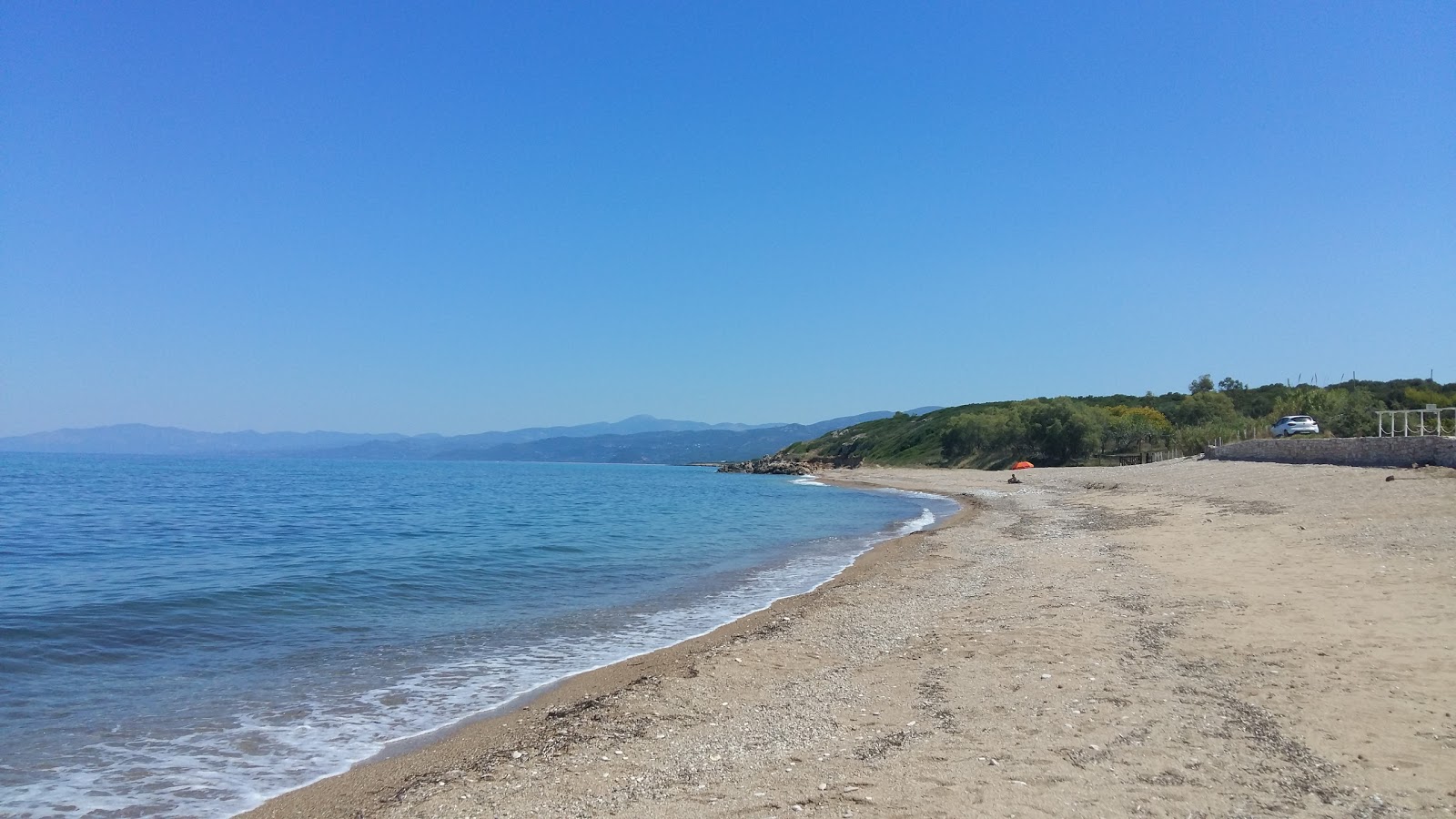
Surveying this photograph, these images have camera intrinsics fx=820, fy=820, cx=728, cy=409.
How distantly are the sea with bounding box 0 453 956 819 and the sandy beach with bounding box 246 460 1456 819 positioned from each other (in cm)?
104

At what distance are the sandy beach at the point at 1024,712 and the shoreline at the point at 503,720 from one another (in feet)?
0.14

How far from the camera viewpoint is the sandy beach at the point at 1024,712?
5109 millimetres

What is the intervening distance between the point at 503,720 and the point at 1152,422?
7644 centimetres

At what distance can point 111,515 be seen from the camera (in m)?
32.9

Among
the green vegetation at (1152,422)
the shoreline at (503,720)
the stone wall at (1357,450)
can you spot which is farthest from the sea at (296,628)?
the green vegetation at (1152,422)

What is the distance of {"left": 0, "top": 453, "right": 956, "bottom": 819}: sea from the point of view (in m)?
7.04

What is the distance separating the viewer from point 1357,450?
27906 mm

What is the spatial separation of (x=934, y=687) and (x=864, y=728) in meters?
1.28

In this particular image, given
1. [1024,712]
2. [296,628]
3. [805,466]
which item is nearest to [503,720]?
[1024,712]

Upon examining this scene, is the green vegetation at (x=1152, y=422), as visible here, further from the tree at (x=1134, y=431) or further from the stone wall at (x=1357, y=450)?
the stone wall at (x=1357, y=450)

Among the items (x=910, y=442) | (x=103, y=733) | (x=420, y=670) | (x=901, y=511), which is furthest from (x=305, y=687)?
(x=910, y=442)

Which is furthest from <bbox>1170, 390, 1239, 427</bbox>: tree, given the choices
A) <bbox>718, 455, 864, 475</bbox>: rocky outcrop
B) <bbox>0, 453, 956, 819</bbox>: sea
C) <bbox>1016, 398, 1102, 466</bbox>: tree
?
<bbox>0, 453, 956, 819</bbox>: sea

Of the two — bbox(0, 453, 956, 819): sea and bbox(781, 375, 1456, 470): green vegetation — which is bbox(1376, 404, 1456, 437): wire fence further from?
bbox(0, 453, 956, 819): sea

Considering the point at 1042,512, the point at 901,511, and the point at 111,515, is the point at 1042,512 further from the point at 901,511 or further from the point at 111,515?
the point at 111,515
